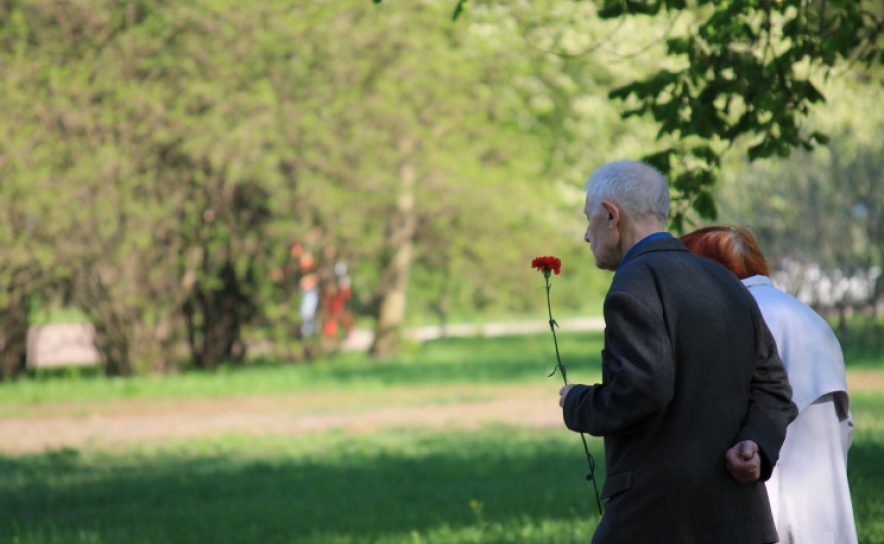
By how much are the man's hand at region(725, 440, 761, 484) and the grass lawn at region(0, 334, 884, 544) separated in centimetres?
356

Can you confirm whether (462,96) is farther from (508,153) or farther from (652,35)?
(652,35)

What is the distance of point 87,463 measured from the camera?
10594mm

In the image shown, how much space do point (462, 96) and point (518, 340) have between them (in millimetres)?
10875

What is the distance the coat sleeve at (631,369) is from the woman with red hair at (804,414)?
94cm

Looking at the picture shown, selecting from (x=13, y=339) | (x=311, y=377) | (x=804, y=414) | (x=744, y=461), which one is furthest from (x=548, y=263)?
(x=13, y=339)

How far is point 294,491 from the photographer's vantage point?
9000 mm

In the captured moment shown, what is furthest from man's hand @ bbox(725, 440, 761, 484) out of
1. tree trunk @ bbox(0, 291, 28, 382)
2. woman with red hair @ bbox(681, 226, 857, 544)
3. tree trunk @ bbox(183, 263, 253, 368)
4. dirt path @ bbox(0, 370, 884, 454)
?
tree trunk @ bbox(183, 263, 253, 368)

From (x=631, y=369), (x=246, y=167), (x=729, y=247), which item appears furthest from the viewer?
(x=246, y=167)

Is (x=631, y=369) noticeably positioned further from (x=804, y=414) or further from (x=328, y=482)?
(x=328, y=482)

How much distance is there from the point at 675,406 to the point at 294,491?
6.20 meters

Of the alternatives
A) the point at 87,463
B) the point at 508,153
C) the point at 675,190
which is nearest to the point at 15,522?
the point at 87,463

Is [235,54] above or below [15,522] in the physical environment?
above

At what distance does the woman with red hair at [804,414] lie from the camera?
396cm

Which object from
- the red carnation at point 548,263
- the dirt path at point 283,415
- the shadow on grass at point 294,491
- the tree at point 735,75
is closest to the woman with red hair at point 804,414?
the red carnation at point 548,263
